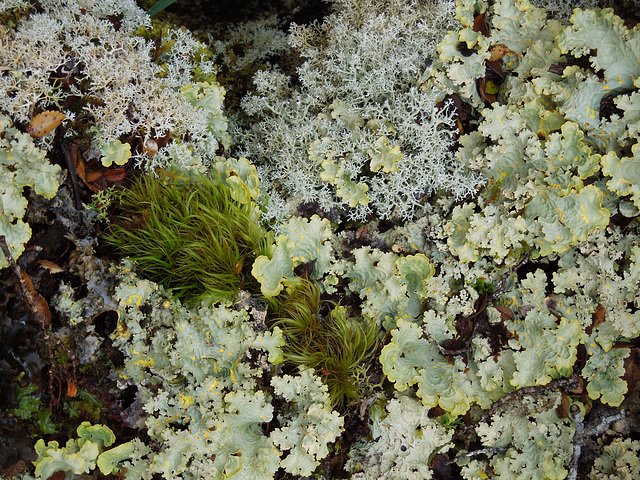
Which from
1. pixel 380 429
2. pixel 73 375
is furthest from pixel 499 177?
pixel 73 375

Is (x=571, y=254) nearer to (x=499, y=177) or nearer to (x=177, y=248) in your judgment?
(x=499, y=177)

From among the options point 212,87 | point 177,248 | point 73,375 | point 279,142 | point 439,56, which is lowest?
point 73,375

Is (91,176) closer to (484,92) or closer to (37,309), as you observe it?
(37,309)

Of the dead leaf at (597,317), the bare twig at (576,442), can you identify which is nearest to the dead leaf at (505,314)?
the dead leaf at (597,317)

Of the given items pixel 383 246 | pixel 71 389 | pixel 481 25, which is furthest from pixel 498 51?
pixel 71 389

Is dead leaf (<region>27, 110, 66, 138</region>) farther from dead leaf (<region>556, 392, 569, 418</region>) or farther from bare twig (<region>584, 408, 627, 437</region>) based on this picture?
bare twig (<region>584, 408, 627, 437</region>)
